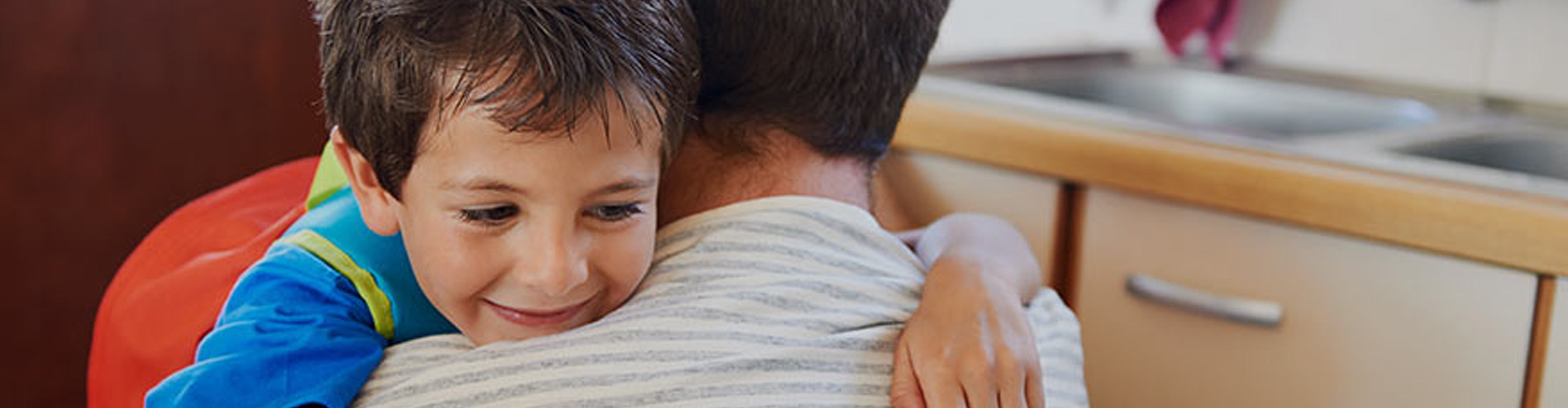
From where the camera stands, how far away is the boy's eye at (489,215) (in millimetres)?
900

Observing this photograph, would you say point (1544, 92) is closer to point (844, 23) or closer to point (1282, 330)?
point (1282, 330)

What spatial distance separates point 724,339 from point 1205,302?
2.44 feet

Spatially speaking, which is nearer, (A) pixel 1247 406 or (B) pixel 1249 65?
(A) pixel 1247 406

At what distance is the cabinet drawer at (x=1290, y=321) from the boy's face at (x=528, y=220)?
2.42ft

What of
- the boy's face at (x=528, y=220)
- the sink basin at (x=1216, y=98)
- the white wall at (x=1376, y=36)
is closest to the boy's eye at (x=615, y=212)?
the boy's face at (x=528, y=220)

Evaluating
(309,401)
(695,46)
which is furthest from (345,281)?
(695,46)

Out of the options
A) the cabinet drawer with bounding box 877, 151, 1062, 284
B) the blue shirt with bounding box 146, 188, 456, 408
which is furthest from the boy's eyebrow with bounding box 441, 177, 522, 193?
the cabinet drawer with bounding box 877, 151, 1062, 284

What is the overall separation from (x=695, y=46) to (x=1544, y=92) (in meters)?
1.29

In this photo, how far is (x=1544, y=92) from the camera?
1.87 m

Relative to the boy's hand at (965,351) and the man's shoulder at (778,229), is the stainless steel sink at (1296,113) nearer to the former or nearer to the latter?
the boy's hand at (965,351)

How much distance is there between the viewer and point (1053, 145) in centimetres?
160

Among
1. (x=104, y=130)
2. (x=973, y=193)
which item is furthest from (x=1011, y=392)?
(x=104, y=130)

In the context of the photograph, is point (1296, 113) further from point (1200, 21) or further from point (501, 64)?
point (501, 64)

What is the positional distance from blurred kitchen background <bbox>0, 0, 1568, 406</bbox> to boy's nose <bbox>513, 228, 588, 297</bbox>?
769mm
